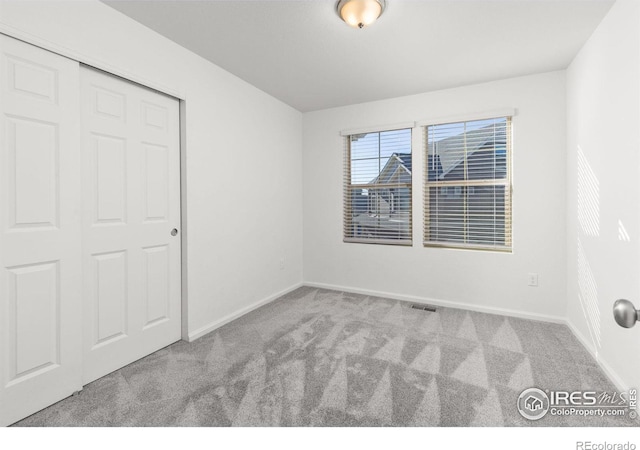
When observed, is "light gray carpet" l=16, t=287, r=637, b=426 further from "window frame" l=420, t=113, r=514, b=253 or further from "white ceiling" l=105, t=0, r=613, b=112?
"white ceiling" l=105, t=0, r=613, b=112

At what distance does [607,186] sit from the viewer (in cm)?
204

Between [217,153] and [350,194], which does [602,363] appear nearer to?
[350,194]

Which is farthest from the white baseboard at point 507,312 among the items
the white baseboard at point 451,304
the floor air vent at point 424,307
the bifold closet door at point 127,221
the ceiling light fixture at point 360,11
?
the ceiling light fixture at point 360,11

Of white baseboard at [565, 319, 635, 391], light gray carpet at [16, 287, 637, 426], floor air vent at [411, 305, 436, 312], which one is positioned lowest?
light gray carpet at [16, 287, 637, 426]

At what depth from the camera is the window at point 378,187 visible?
375 cm

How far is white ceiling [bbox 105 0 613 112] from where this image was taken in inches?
79.4

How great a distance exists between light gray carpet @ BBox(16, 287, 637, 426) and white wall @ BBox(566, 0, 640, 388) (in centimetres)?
29

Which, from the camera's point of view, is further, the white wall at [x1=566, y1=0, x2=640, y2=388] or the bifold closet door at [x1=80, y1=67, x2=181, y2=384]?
the bifold closet door at [x1=80, y1=67, x2=181, y2=384]

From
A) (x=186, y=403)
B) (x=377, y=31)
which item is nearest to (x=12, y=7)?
(x=377, y=31)

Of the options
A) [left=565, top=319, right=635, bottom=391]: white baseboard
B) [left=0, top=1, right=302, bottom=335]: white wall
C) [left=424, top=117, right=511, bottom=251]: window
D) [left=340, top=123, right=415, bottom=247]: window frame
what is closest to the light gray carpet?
[left=565, top=319, right=635, bottom=391]: white baseboard

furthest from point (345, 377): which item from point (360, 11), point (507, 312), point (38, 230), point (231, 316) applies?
point (360, 11)

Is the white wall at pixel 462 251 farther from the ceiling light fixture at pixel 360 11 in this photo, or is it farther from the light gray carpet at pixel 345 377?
the ceiling light fixture at pixel 360 11

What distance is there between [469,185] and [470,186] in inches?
0.6

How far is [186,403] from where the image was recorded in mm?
1756
